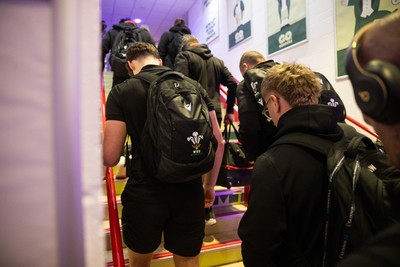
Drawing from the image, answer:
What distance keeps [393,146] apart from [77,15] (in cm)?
63

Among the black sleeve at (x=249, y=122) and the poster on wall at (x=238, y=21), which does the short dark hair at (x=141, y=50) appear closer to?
the black sleeve at (x=249, y=122)

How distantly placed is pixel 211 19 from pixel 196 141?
6.72 m

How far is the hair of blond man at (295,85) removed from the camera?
1225mm

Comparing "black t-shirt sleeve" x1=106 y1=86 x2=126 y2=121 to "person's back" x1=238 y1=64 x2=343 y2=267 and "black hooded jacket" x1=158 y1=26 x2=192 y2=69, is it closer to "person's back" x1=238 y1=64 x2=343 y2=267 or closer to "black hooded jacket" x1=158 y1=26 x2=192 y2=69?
"person's back" x1=238 y1=64 x2=343 y2=267

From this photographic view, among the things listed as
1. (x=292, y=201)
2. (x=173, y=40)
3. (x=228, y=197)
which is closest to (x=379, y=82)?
(x=292, y=201)

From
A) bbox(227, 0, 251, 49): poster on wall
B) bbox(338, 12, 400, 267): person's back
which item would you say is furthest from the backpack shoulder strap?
bbox(227, 0, 251, 49): poster on wall

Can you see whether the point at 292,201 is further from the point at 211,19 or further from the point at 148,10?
the point at 148,10

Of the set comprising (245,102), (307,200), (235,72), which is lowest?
(307,200)

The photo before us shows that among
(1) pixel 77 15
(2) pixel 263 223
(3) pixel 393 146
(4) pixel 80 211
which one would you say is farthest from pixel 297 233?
(1) pixel 77 15

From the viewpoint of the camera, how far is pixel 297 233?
1.08 meters

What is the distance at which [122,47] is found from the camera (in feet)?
10.3

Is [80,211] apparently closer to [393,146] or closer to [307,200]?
[393,146]

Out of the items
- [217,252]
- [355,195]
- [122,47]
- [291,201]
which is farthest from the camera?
[122,47]

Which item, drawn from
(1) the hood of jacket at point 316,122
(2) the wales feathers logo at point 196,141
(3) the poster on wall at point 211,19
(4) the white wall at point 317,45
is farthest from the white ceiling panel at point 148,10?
(1) the hood of jacket at point 316,122
